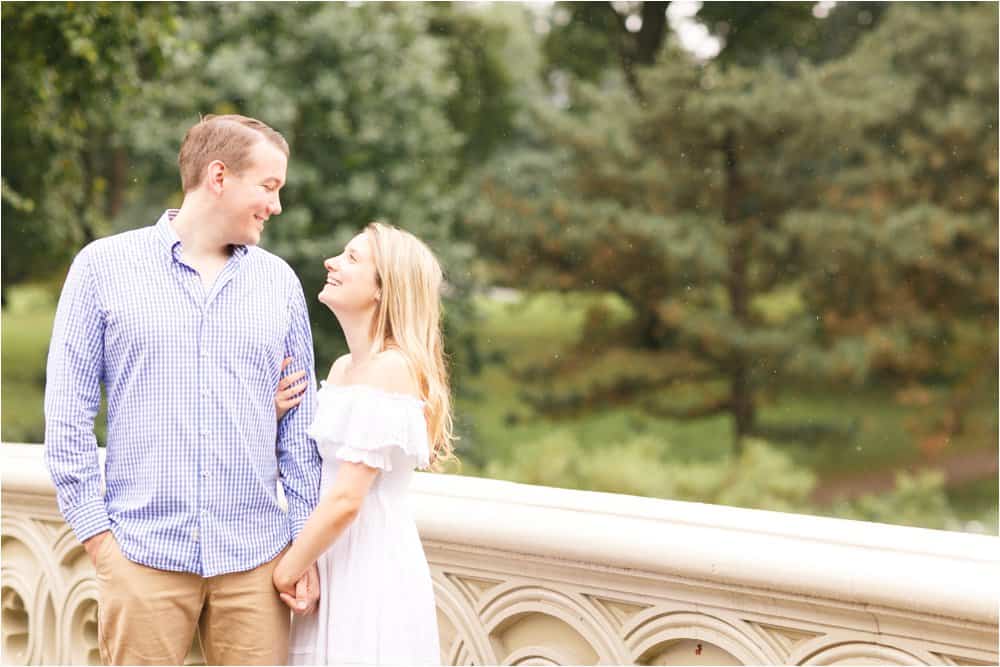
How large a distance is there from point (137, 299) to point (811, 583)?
1.25 metres

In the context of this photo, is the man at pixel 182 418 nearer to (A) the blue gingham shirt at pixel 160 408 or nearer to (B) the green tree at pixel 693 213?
(A) the blue gingham shirt at pixel 160 408

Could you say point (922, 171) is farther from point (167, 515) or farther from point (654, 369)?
point (167, 515)

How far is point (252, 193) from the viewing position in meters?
2.01

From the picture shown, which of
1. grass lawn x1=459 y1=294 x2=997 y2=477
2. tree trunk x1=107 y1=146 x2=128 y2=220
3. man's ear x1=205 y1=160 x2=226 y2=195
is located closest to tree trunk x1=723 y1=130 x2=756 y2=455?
grass lawn x1=459 y1=294 x2=997 y2=477

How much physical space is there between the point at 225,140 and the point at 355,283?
35cm

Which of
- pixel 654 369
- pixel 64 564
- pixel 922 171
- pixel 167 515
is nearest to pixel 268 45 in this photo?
pixel 654 369

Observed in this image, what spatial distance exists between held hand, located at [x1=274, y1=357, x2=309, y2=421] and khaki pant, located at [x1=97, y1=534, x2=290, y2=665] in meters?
0.28

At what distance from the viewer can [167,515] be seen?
A: 1.97m

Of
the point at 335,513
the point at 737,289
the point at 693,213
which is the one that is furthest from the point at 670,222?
the point at 335,513

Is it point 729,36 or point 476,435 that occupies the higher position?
point 729,36

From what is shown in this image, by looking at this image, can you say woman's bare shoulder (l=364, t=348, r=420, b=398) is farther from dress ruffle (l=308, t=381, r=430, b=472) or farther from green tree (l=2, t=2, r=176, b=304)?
green tree (l=2, t=2, r=176, b=304)

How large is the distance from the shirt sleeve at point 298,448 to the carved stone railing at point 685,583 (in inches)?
9.4

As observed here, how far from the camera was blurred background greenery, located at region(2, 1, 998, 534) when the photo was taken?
29.9 ft

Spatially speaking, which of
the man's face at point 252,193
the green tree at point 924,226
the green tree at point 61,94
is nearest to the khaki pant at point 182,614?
the man's face at point 252,193
